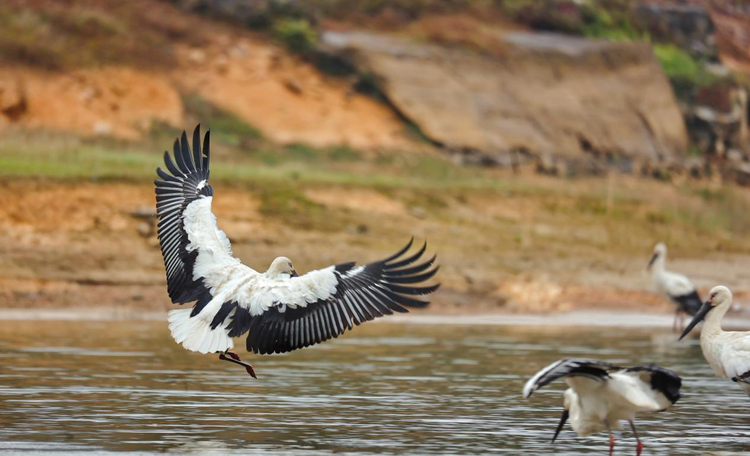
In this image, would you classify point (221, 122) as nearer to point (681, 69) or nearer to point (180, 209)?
point (681, 69)

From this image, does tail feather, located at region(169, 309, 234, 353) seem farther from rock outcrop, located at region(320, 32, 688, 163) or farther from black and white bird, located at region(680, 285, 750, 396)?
rock outcrop, located at region(320, 32, 688, 163)

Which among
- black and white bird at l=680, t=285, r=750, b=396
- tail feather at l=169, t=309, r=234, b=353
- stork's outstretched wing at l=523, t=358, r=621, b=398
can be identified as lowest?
tail feather at l=169, t=309, r=234, b=353

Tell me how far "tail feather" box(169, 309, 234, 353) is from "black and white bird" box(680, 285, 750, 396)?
3.63 m

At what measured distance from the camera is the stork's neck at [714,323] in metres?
10.3

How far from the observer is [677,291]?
61.5ft

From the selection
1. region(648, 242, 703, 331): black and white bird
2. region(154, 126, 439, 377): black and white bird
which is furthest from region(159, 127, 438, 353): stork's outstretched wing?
region(648, 242, 703, 331): black and white bird

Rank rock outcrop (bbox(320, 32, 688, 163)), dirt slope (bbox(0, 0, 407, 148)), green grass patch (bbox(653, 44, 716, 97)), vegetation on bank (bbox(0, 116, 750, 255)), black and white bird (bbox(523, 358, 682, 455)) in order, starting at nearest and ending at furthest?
black and white bird (bbox(523, 358, 682, 455)), vegetation on bank (bbox(0, 116, 750, 255)), dirt slope (bbox(0, 0, 407, 148)), rock outcrop (bbox(320, 32, 688, 163)), green grass patch (bbox(653, 44, 716, 97))

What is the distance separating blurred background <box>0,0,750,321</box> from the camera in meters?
20.2

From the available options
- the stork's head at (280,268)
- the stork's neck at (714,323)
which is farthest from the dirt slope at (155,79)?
the stork's neck at (714,323)

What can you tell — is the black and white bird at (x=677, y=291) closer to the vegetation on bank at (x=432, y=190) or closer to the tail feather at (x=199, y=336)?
the vegetation on bank at (x=432, y=190)

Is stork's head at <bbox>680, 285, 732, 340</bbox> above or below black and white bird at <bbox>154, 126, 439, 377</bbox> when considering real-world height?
above

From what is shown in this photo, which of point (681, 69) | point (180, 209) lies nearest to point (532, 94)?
point (681, 69)

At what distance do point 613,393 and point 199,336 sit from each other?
324cm

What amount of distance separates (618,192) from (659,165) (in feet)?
11.3
